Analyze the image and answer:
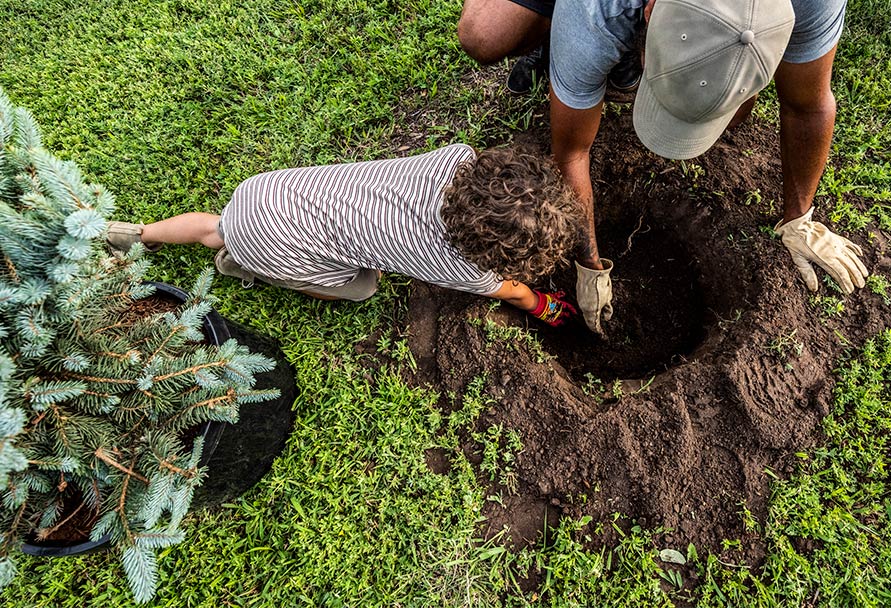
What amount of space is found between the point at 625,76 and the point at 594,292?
1114 mm

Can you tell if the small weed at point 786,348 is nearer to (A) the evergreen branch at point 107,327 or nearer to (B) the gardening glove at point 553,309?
(B) the gardening glove at point 553,309

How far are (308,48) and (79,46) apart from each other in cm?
158

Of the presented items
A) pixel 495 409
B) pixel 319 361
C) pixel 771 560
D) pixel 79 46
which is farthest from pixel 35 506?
pixel 79 46

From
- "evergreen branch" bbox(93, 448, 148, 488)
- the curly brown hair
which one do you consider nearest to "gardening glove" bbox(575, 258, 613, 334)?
the curly brown hair

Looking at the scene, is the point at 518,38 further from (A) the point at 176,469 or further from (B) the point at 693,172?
(A) the point at 176,469

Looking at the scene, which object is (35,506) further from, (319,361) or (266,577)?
(319,361)

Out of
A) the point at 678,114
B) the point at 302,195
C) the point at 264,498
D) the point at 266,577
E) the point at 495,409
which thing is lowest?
the point at 266,577

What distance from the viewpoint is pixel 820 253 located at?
2.38 m

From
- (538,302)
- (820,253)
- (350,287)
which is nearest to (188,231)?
(350,287)

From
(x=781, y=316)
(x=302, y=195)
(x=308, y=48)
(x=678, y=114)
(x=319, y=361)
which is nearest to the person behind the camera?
(x=678, y=114)

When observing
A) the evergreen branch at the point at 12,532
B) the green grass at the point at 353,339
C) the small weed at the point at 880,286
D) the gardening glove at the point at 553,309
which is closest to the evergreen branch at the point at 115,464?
the evergreen branch at the point at 12,532

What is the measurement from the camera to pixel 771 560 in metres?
2.20

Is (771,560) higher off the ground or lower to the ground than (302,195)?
lower

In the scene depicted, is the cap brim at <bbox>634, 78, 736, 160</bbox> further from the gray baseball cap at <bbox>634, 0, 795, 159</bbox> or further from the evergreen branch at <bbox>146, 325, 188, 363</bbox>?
the evergreen branch at <bbox>146, 325, 188, 363</bbox>
